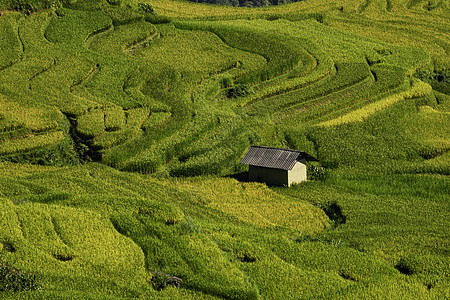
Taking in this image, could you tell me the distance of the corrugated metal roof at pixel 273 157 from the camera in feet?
124

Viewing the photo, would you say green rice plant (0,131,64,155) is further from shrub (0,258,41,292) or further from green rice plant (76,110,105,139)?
shrub (0,258,41,292)

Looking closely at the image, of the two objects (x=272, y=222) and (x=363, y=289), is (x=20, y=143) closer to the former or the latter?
(x=272, y=222)

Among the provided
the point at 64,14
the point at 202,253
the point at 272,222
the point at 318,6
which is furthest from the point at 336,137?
the point at 318,6

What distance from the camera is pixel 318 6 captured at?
274ft

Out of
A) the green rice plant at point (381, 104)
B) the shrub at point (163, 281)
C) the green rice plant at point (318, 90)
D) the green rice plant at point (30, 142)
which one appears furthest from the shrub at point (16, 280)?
the green rice plant at point (381, 104)

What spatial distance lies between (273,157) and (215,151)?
4.49m

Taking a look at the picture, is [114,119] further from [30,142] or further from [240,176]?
[240,176]

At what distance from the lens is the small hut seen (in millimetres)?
37750

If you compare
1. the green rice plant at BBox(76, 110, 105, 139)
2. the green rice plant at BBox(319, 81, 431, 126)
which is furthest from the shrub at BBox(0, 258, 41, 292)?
the green rice plant at BBox(319, 81, 431, 126)

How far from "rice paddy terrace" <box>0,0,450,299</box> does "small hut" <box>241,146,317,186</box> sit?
3.58ft

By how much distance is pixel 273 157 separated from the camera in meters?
38.5

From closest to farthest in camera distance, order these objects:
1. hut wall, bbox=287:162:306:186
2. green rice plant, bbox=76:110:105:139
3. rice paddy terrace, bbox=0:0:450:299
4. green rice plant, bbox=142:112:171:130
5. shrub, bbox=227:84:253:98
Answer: rice paddy terrace, bbox=0:0:450:299, hut wall, bbox=287:162:306:186, green rice plant, bbox=76:110:105:139, green rice plant, bbox=142:112:171:130, shrub, bbox=227:84:253:98

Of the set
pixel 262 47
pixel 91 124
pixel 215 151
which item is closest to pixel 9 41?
pixel 91 124

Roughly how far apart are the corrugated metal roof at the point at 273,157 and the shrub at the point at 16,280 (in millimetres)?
18527
